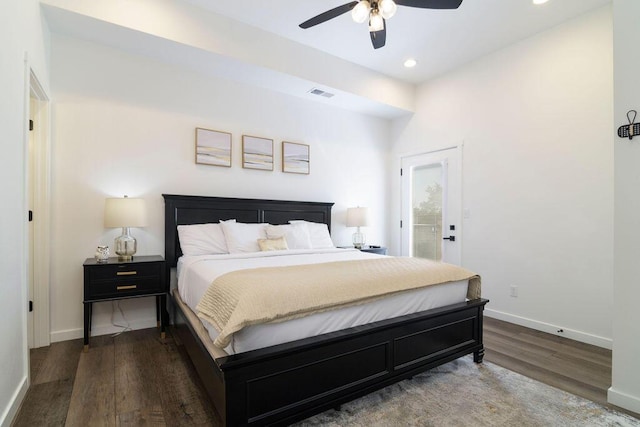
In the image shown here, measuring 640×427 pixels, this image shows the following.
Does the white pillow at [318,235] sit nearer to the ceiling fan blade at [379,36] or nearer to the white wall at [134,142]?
the white wall at [134,142]

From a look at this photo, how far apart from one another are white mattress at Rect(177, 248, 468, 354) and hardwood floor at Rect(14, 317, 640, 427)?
50 centimetres

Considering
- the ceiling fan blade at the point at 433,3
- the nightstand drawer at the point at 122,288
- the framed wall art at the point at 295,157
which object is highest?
the ceiling fan blade at the point at 433,3

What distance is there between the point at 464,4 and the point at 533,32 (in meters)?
1.07

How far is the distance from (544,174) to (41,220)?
5021mm

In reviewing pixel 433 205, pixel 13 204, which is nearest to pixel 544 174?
pixel 433 205

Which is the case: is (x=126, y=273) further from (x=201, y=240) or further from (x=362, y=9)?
(x=362, y=9)

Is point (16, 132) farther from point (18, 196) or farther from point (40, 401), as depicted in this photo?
point (40, 401)

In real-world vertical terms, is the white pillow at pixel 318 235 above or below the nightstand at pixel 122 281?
above

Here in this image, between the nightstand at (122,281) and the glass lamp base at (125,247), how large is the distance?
6 cm

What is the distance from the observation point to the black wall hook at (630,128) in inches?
78.9

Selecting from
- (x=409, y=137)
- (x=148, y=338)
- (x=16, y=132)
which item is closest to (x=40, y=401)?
(x=148, y=338)

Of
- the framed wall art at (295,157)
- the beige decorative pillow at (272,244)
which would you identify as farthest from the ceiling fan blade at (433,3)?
the beige decorative pillow at (272,244)

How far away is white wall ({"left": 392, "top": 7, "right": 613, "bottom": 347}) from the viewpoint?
10.1 ft

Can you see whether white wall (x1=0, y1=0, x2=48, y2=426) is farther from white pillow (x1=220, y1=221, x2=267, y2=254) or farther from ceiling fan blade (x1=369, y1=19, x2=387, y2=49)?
ceiling fan blade (x1=369, y1=19, x2=387, y2=49)
